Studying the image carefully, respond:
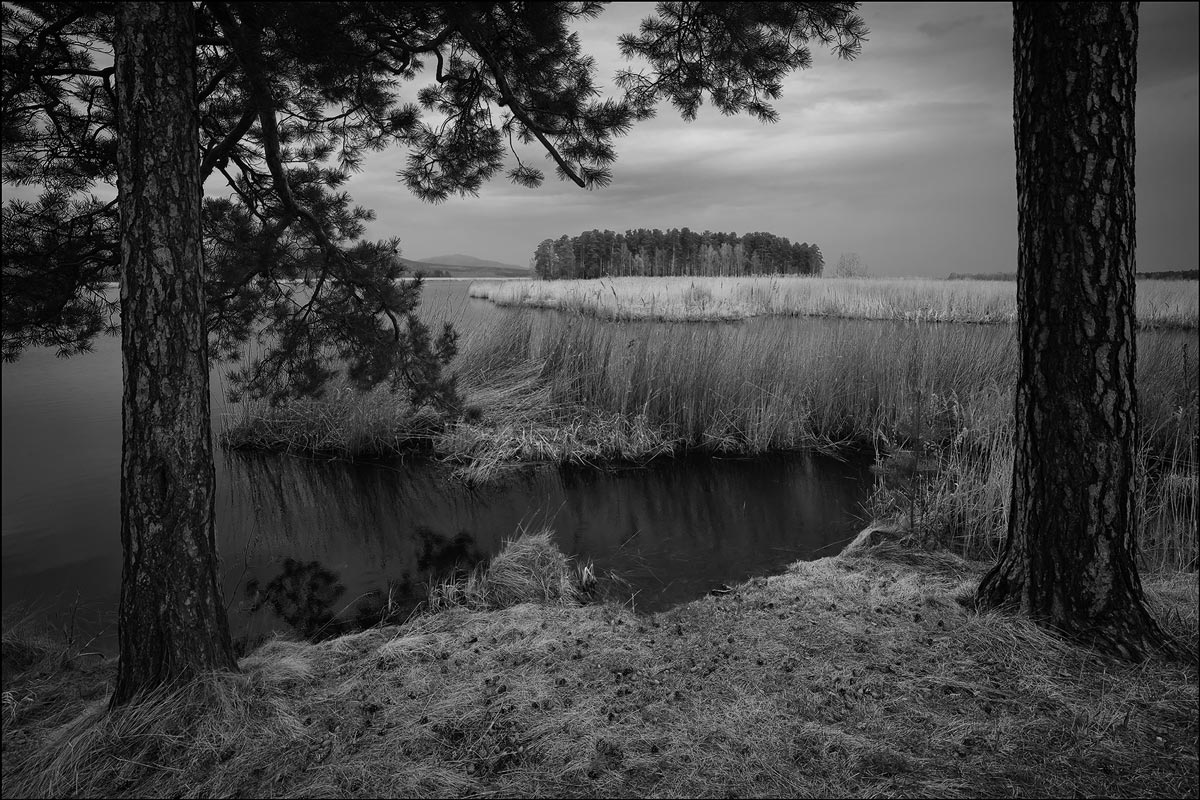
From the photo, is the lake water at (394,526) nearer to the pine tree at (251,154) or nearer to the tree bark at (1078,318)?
the pine tree at (251,154)

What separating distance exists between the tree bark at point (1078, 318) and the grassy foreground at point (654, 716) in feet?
0.92

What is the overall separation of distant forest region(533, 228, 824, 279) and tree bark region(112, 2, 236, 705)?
90.9 feet

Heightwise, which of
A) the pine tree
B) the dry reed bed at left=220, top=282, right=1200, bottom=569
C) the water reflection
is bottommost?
the water reflection

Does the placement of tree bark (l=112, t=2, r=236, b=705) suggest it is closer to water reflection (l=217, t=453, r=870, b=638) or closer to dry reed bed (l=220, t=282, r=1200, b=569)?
water reflection (l=217, t=453, r=870, b=638)

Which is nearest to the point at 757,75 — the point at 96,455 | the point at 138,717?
the point at 138,717

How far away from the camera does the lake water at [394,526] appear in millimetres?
4379

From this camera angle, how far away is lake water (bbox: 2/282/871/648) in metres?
4.38

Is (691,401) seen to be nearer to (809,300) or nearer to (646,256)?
(809,300)

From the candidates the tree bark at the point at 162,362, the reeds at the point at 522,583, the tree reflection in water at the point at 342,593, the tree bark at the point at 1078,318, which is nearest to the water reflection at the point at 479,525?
the tree reflection in water at the point at 342,593

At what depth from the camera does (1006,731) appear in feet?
7.35

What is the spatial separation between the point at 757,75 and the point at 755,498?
3732 mm

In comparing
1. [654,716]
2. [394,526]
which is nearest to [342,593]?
[394,526]

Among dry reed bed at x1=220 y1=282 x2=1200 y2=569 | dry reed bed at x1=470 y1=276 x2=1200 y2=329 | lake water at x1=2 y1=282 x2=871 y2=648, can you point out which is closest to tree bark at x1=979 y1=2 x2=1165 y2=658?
lake water at x1=2 y1=282 x2=871 y2=648

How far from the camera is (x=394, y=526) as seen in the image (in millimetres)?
5590
